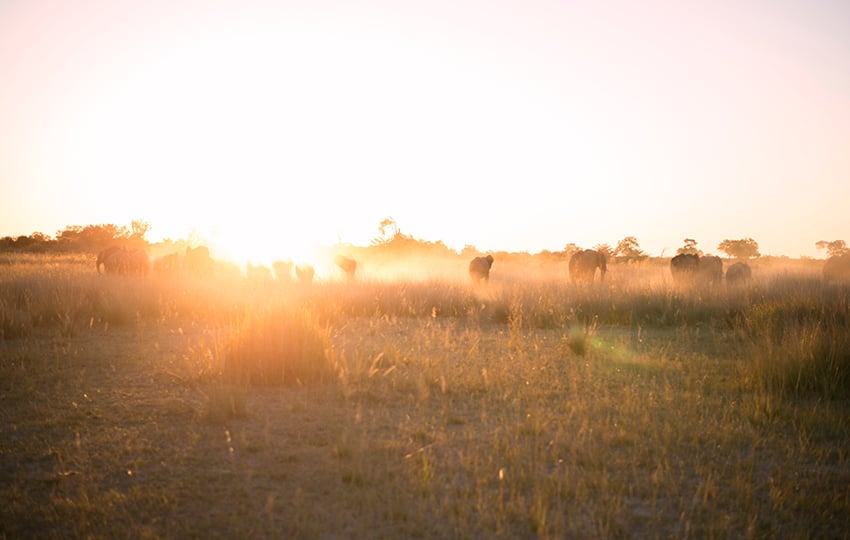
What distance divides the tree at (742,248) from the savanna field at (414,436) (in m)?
55.6

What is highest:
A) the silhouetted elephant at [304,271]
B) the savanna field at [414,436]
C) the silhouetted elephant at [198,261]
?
the silhouetted elephant at [198,261]

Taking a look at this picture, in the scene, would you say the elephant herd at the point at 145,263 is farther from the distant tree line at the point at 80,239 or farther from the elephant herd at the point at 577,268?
the distant tree line at the point at 80,239

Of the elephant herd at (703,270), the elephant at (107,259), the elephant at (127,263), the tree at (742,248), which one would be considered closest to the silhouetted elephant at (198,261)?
the elephant at (127,263)

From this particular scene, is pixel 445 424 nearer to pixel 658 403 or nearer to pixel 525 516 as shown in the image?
pixel 525 516

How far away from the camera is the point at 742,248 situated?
56344 mm

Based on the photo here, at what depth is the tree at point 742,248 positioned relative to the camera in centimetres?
5616

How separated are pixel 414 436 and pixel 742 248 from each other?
62937 millimetres

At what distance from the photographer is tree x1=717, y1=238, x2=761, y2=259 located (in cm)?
5616

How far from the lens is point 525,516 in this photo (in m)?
3.28

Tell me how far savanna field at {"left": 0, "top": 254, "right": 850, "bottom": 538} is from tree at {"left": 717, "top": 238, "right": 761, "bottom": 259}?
182 ft

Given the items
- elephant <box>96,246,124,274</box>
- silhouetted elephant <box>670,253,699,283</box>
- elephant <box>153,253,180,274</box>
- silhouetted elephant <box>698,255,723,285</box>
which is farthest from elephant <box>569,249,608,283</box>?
elephant <box>96,246,124,274</box>

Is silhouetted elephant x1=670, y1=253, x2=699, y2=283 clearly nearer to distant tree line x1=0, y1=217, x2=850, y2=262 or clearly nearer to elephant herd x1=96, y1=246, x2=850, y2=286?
elephant herd x1=96, y1=246, x2=850, y2=286

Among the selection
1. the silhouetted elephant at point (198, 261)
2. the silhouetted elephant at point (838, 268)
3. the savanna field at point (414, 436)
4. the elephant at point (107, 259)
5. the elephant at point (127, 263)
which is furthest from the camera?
the silhouetted elephant at point (198, 261)

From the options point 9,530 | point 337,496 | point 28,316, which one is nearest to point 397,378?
point 337,496
